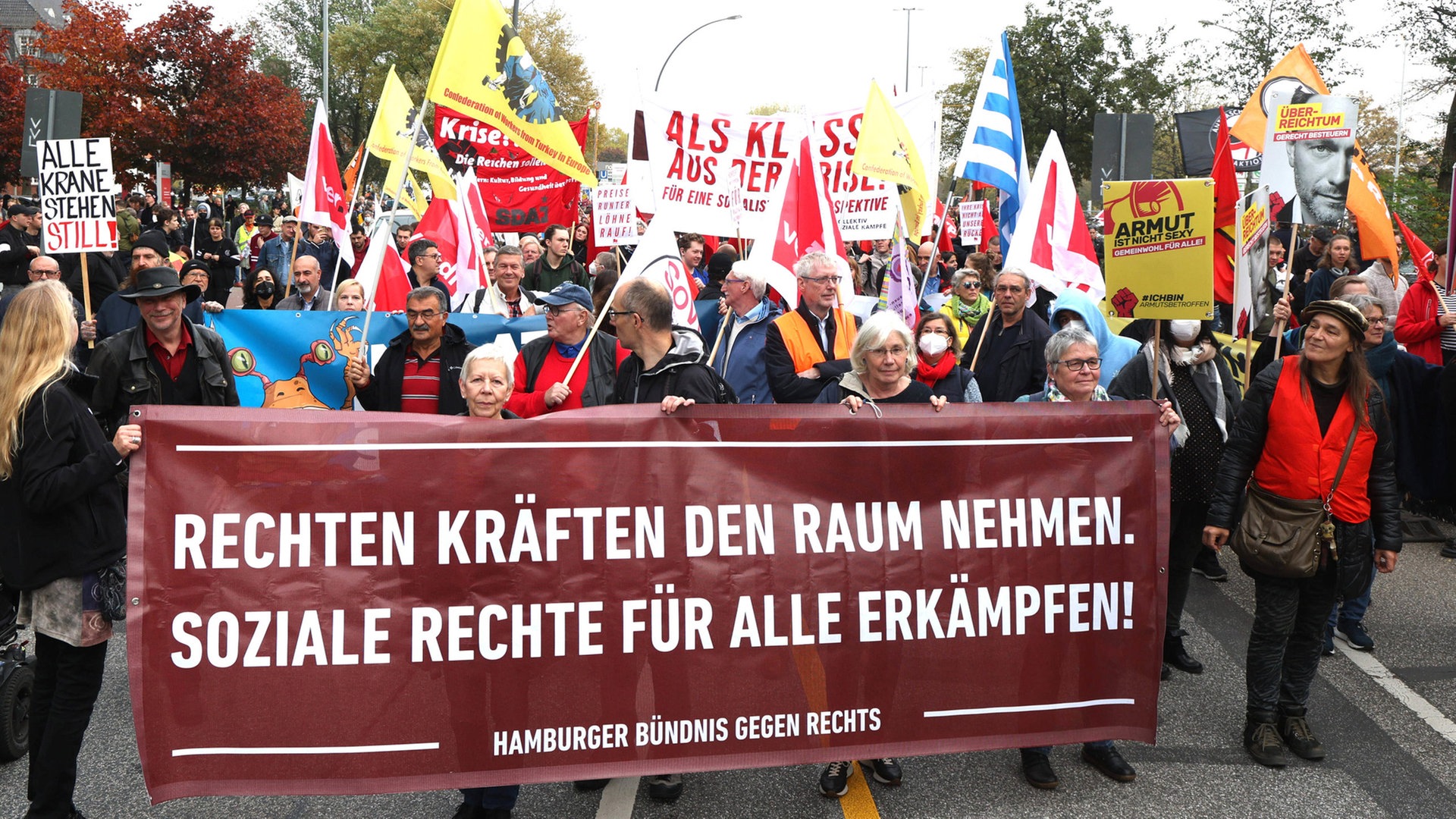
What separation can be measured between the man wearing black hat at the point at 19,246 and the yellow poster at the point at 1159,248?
9129mm

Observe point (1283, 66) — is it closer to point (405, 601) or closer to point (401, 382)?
point (401, 382)

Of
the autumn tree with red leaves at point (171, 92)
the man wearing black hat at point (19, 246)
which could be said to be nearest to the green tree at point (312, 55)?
the autumn tree with red leaves at point (171, 92)

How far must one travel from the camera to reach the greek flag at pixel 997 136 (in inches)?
333

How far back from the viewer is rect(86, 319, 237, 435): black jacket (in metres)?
4.86

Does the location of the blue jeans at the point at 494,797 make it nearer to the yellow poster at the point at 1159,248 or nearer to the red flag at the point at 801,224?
the yellow poster at the point at 1159,248

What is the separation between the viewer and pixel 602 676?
386 centimetres

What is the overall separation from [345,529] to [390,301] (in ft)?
16.7

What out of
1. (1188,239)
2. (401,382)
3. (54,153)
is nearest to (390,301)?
(54,153)

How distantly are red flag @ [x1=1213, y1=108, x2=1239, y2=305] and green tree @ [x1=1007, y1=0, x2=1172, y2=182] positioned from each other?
32932mm

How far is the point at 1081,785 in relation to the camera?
14.6 ft

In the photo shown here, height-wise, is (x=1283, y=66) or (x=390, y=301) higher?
(x=1283, y=66)

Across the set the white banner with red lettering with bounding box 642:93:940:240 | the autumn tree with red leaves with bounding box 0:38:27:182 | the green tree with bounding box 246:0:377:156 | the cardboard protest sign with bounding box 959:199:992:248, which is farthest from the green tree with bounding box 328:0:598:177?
the white banner with red lettering with bounding box 642:93:940:240

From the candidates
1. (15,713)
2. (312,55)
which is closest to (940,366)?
(15,713)

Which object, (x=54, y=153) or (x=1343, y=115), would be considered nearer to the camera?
(x=54, y=153)
